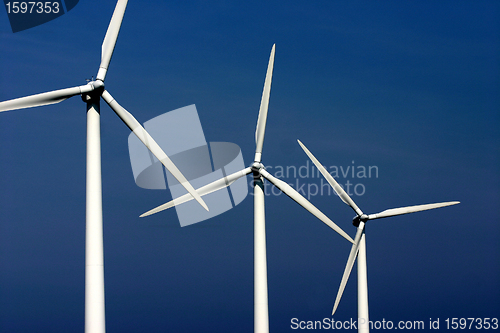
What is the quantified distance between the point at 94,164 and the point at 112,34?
650 cm

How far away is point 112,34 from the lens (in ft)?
90.7

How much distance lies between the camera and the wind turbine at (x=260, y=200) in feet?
108

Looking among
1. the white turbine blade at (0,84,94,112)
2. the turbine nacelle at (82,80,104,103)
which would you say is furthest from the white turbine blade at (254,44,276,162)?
the white turbine blade at (0,84,94,112)

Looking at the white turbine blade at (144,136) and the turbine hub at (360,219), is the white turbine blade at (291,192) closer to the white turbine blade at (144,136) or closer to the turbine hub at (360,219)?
the white turbine blade at (144,136)

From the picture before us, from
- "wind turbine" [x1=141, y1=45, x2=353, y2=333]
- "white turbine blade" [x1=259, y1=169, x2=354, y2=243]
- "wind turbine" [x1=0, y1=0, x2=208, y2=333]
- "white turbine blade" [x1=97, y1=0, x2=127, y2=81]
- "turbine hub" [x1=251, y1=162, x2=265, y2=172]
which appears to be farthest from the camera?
"white turbine blade" [x1=259, y1=169, x2=354, y2=243]

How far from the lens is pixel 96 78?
2625 cm

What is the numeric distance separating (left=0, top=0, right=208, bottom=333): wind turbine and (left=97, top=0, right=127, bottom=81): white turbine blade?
0.05m

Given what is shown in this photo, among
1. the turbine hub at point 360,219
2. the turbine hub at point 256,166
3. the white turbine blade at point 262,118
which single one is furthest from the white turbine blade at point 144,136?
the turbine hub at point 360,219

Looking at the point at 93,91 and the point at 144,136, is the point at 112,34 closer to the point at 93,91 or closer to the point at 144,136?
the point at 93,91

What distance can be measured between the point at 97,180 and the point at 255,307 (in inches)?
489

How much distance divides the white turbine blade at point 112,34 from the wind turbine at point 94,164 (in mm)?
47

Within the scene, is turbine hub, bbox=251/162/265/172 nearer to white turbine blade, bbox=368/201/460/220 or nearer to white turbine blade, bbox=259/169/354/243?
white turbine blade, bbox=259/169/354/243

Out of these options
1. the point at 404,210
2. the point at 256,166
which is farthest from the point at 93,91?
the point at 404,210

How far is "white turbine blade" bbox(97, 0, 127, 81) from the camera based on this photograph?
2698 centimetres
